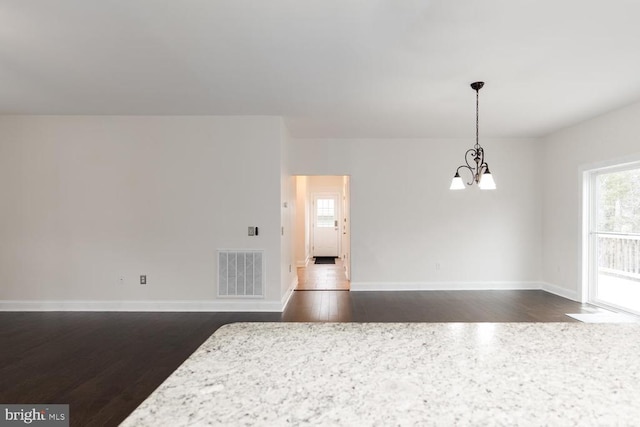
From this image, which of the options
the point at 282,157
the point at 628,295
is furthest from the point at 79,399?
the point at 628,295

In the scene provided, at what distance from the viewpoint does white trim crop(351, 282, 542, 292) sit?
5770 millimetres

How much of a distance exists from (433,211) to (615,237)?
2.45 meters

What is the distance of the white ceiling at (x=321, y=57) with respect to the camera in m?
2.24

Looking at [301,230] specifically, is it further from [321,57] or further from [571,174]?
[321,57]

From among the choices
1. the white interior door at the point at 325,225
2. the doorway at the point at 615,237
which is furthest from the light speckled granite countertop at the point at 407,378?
the white interior door at the point at 325,225

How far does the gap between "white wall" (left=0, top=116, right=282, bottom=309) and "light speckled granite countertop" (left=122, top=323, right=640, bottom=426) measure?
3521 mm

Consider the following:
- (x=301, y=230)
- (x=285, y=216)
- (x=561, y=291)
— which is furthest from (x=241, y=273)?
(x=561, y=291)

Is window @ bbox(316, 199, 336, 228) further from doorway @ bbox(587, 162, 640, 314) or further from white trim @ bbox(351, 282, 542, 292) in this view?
doorway @ bbox(587, 162, 640, 314)

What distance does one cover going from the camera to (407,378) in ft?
2.85

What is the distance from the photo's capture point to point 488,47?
8.79 ft

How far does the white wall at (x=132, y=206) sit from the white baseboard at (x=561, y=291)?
4425 millimetres

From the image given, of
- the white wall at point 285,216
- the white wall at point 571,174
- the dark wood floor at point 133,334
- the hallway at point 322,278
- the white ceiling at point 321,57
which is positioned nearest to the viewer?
the white ceiling at point 321,57

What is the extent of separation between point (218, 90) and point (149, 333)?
9.25 feet

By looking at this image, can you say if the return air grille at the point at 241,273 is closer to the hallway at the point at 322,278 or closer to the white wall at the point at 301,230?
the hallway at the point at 322,278
